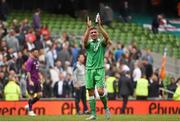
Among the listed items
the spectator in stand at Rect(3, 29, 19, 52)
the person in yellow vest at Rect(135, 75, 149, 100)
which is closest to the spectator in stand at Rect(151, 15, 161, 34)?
the person in yellow vest at Rect(135, 75, 149, 100)

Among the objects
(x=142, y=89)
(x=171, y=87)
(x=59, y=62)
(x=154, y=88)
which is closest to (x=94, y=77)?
(x=142, y=89)

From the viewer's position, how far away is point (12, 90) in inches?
1157

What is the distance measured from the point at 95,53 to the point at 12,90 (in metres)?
8.22

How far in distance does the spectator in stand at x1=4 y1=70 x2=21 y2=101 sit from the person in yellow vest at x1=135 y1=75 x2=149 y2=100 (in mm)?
4785

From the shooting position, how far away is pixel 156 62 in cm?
3850

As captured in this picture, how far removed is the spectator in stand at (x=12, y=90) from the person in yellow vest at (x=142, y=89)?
478cm

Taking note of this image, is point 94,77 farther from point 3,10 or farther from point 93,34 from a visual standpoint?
point 3,10

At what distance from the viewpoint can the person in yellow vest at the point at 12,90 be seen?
96.1 feet

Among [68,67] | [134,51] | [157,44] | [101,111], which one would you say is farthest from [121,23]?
[101,111]

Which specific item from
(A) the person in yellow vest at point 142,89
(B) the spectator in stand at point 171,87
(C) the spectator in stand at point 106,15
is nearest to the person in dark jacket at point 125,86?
(A) the person in yellow vest at point 142,89

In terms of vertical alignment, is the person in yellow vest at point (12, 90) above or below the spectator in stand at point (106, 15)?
below

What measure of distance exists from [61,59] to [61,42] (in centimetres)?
162

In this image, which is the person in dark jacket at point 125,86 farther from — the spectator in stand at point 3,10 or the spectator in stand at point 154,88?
the spectator in stand at point 3,10

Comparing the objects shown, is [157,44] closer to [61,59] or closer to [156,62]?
[156,62]
